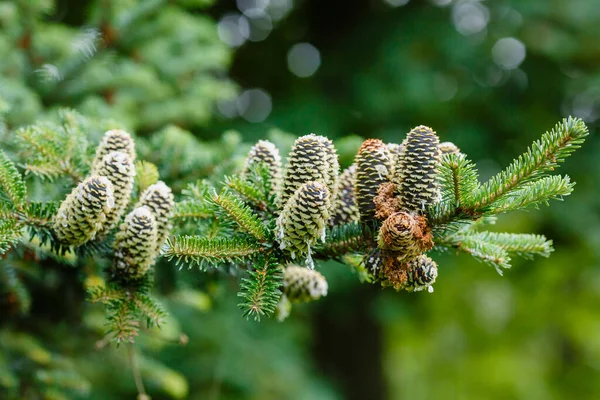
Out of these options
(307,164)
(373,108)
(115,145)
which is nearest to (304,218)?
(307,164)

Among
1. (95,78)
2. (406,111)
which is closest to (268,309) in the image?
(95,78)

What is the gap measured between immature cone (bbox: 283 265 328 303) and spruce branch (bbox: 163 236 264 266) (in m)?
0.28

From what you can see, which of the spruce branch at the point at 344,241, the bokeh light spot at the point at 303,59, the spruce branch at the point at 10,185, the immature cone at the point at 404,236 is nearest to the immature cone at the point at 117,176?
the spruce branch at the point at 10,185

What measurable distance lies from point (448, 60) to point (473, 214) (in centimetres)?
291

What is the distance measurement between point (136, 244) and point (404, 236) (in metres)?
0.51

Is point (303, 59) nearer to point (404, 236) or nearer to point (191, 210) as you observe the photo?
point (191, 210)

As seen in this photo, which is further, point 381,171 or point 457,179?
point 381,171

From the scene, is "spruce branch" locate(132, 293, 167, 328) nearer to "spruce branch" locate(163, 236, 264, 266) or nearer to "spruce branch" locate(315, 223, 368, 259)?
"spruce branch" locate(163, 236, 264, 266)

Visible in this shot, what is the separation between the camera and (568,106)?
3900 millimetres

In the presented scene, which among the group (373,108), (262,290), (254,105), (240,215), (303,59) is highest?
Result: (303,59)

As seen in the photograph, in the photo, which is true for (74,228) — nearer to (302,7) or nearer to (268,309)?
(268,309)

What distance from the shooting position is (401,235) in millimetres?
896

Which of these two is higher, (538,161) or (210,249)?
(538,161)

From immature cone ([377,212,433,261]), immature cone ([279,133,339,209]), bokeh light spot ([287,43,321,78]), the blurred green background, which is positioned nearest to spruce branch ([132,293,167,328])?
immature cone ([279,133,339,209])
